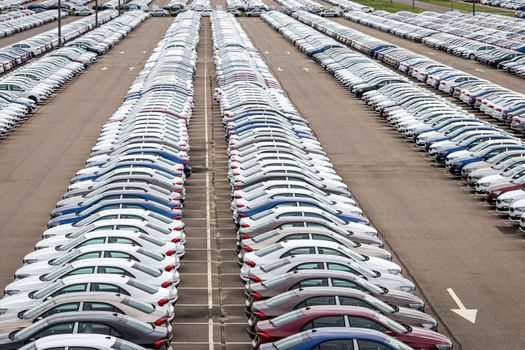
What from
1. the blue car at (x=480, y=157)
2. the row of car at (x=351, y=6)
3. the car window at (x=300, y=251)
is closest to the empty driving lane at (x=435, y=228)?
the blue car at (x=480, y=157)

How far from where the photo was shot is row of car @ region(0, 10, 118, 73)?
7762 centimetres

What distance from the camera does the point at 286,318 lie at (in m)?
20.9

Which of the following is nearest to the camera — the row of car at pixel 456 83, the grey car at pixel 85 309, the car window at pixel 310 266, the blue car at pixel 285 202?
the grey car at pixel 85 309

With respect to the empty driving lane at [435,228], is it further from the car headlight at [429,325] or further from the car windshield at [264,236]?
the car windshield at [264,236]

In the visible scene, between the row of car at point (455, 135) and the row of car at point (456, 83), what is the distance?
1.23ft

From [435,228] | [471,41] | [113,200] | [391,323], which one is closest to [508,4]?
[471,41]

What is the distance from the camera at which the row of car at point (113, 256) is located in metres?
20.2

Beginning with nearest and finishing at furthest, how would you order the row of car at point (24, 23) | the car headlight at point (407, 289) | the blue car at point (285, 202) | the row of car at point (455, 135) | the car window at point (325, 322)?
the car window at point (325, 322)
the car headlight at point (407, 289)
the blue car at point (285, 202)
the row of car at point (455, 135)
the row of car at point (24, 23)

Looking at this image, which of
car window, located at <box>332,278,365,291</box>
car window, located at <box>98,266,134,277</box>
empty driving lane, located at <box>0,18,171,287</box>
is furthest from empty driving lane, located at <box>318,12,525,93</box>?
car window, located at <box>98,266,134,277</box>

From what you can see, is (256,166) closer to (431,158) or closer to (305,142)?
(305,142)

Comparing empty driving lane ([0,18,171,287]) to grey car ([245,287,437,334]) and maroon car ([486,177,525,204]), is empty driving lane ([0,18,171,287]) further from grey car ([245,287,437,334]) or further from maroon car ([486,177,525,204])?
maroon car ([486,177,525,204])

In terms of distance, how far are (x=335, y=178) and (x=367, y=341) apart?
17304 mm

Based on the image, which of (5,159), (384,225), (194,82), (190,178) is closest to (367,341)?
(384,225)

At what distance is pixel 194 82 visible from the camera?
226 feet
